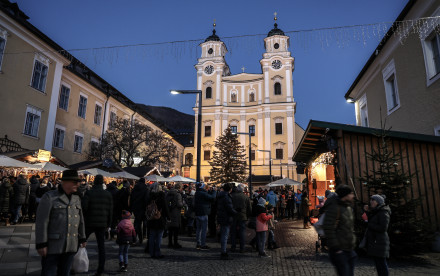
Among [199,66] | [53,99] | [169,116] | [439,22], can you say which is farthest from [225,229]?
[169,116]

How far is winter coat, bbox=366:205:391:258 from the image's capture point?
4.65m

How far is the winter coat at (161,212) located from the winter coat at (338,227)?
179 inches

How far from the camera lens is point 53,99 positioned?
21938mm

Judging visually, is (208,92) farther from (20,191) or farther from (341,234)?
(341,234)

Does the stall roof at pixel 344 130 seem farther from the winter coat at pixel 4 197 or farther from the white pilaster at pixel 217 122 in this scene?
the white pilaster at pixel 217 122

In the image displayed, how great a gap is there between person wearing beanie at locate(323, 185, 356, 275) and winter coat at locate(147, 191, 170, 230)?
14.9ft

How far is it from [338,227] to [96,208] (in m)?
4.50

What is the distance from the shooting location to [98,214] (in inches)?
226

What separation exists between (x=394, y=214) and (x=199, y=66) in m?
51.3

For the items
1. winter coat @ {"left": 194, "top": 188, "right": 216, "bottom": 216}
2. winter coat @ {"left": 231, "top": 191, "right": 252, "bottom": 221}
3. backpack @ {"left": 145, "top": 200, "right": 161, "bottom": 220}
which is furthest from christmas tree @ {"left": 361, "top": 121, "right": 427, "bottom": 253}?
backpack @ {"left": 145, "top": 200, "right": 161, "bottom": 220}

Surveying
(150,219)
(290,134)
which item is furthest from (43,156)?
(290,134)

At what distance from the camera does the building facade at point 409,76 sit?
1119cm

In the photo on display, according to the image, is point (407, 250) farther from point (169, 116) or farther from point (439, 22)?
point (169, 116)

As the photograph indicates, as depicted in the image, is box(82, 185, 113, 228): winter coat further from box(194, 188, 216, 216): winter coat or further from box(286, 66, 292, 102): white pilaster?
box(286, 66, 292, 102): white pilaster
